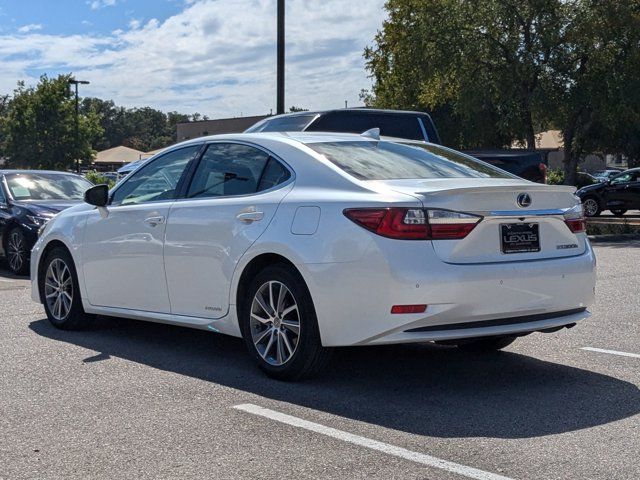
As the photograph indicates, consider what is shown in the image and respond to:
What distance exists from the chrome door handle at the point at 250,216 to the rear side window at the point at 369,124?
5890mm

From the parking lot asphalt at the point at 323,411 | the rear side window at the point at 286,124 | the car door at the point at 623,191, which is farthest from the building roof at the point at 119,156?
the parking lot asphalt at the point at 323,411

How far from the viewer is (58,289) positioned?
7871 mm

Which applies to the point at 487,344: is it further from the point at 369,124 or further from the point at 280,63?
the point at 280,63

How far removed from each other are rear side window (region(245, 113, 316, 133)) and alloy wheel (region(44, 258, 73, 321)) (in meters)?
4.46

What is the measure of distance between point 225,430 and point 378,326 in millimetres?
1085

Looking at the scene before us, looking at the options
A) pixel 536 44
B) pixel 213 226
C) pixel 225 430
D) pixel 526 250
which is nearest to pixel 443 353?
pixel 526 250

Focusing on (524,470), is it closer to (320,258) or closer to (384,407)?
(384,407)

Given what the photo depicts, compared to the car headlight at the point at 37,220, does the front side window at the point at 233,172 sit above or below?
above

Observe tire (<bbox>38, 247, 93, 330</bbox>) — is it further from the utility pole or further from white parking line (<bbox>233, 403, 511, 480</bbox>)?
the utility pole

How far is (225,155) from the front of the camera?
6605 millimetres

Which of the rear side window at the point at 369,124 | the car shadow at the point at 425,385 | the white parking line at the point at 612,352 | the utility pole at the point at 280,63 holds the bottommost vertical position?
the white parking line at the point at 612,352

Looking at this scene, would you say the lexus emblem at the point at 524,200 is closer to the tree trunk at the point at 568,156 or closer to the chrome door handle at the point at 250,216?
the chrome door handle at the point at 250,216

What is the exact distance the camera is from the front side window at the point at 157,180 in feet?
22.6

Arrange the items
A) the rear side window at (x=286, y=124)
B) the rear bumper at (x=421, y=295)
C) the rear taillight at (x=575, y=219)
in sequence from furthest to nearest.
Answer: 1. the rear side window at (x=286, y=124)
2. the rear taillight at (x=575, y=219)
3. the rear bumper at (x=421, y=295)
